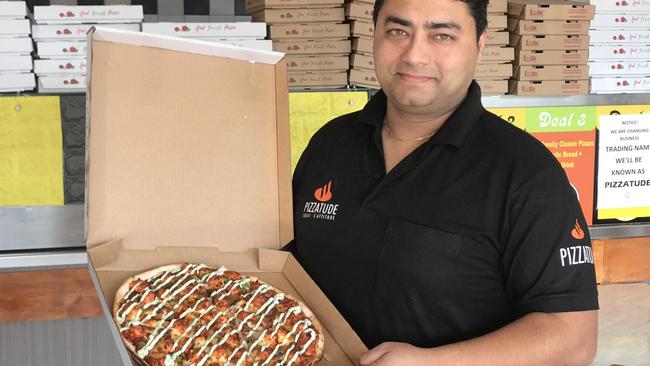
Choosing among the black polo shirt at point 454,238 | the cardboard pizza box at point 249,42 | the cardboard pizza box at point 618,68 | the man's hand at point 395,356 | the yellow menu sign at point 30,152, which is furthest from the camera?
the cardboard pizza box at point 618,68

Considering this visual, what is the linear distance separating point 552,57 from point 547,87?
0.12 meters

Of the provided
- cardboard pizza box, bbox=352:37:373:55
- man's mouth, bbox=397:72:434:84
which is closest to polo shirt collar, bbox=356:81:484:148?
man's mouth, bbox=397:72:434:84

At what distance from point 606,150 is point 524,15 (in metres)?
0.76

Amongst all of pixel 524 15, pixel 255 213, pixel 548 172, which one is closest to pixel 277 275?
pixel 255 213

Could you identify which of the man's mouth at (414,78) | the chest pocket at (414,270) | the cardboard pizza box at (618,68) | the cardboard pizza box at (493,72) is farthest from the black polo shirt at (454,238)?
the cardboard pizza box at (618,68)

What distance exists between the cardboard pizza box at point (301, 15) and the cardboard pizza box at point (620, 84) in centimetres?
117

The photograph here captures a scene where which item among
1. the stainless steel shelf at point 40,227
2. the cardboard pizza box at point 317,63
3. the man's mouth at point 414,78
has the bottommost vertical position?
the stainless steel shelf at point 40,227

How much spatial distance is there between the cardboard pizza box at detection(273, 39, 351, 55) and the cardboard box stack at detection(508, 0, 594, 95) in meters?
0.73

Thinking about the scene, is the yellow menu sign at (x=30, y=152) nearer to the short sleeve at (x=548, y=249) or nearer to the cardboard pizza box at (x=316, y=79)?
the cardboard pizza box at (x=316, y=79)

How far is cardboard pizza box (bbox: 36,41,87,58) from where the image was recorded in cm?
269

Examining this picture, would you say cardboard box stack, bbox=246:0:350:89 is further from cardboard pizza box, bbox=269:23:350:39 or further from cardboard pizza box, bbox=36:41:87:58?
cardboard pizza box, bbox=36:41:87:58

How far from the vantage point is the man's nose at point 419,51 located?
1543 millimetres

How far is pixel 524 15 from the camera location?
3260 millimetres

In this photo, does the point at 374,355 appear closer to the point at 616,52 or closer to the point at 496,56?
the point at 496,56
